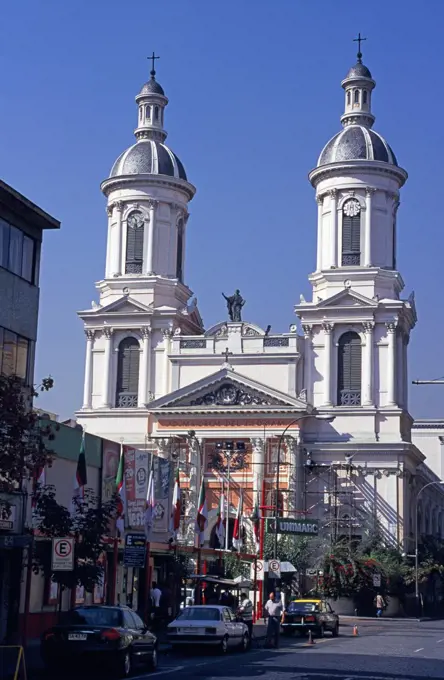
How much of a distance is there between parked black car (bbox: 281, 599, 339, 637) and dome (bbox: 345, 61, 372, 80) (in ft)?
146

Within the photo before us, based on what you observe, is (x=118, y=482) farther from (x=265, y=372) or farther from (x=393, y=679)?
(x=265, y=372)

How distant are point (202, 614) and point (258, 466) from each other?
42091 millimetres

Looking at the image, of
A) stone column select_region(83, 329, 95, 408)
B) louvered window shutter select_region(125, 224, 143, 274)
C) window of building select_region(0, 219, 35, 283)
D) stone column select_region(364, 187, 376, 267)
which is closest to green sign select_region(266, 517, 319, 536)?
window of building select_region(0, 219, 35, 283)

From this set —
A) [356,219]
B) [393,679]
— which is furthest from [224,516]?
[393,679]

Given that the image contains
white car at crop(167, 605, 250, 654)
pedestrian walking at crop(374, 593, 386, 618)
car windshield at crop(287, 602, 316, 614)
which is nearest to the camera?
white car at crop(167, 605, 250, 654)

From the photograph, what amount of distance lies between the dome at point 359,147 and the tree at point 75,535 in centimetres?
4855

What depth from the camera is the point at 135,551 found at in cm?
3706

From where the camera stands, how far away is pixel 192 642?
32656mm

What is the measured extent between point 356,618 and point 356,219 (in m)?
25.7

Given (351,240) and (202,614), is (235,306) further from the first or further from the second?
(202,614)

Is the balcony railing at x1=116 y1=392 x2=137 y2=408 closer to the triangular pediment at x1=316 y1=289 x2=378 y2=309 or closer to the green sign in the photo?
the triangular pediment at x1=316 y1=289 x2=378 y2=309

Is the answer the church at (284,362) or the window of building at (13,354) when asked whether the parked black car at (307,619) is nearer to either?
the window of building at (13,354)

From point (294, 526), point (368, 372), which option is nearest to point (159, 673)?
point (294, 526)

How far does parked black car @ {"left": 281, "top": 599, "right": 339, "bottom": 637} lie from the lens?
142 ft
